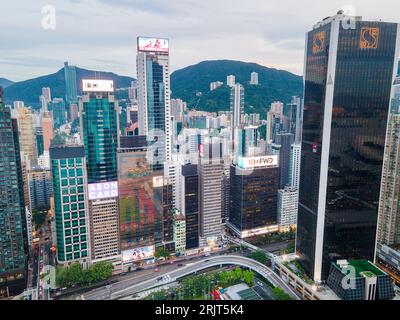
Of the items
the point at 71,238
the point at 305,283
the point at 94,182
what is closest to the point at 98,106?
the point at 94,182

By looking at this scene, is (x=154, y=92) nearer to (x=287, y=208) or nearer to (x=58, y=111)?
(x=58, y=111)

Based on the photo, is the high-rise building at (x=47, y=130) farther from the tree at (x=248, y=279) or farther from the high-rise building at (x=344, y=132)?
the high-rise building at (x=344, y=132)

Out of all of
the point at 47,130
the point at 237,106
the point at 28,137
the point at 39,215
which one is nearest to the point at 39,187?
the point at 39,215

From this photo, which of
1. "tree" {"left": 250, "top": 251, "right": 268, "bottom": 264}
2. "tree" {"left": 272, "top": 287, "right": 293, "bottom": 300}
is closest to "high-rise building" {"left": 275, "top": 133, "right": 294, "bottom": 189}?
"tree" {"left": 250, "top": 251, "right": 268, "bottom": 264}

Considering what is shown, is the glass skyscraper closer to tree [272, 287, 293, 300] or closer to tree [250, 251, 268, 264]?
tree [250, 251, 268, 264]

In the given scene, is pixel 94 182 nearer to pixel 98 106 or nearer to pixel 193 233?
pixel 98 106

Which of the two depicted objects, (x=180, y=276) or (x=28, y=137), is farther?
(x=28, y=137)
